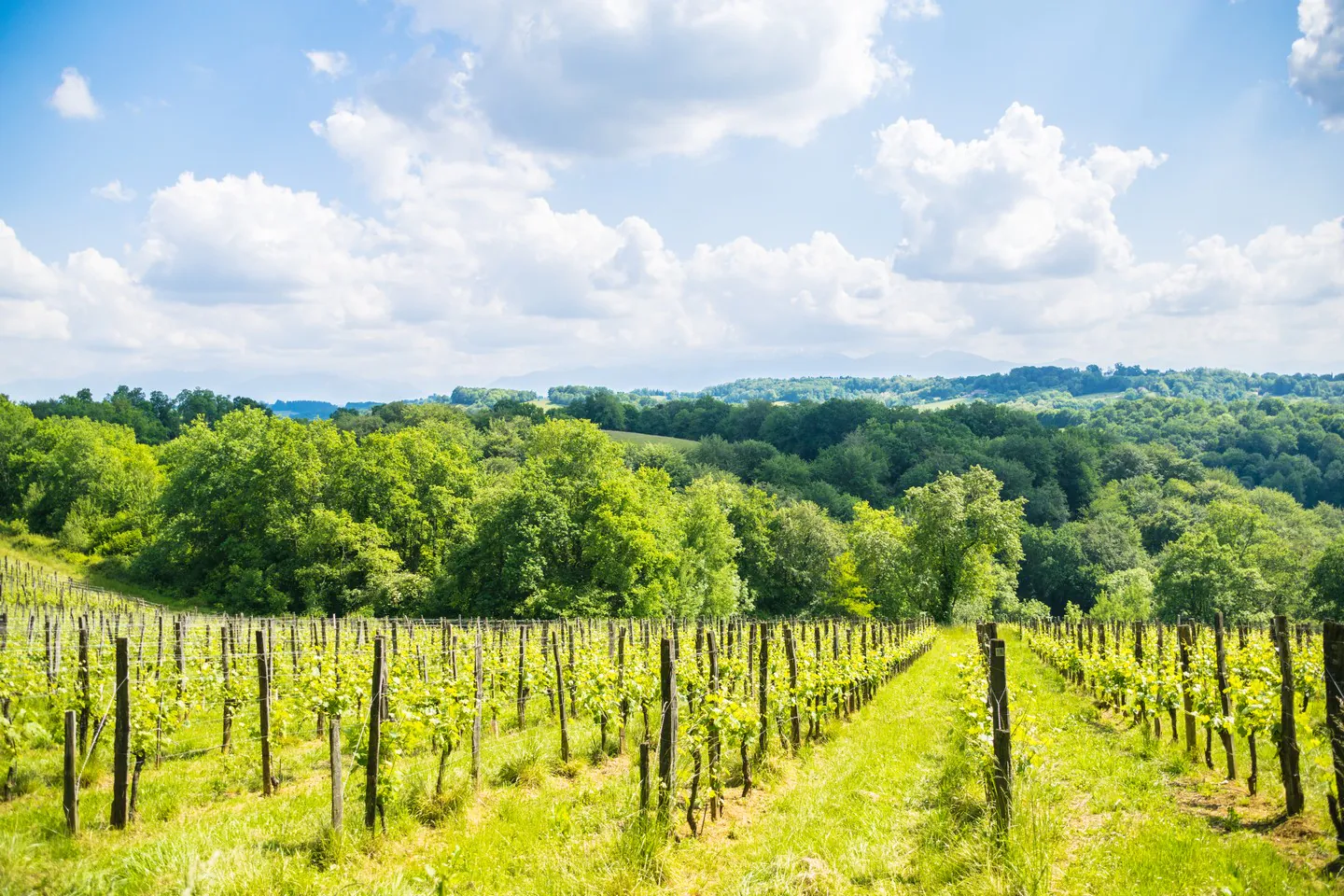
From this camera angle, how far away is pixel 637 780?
902 centimetres

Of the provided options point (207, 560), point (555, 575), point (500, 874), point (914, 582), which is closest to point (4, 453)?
point (207, 560)

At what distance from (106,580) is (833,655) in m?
52.2

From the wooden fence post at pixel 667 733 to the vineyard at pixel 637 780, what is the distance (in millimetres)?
24

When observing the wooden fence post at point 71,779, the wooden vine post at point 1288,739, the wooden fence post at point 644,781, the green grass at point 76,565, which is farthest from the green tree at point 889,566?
the wooden fence post at point 71,779

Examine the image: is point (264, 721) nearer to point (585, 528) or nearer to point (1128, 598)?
point (585, 528)

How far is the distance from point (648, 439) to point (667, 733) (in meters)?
104

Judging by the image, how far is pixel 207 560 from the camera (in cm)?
4628

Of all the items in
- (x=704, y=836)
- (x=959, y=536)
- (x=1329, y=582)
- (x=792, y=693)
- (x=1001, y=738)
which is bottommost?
(x=1329, y=582)

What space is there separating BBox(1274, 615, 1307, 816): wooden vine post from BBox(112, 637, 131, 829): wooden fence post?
39.7 feet

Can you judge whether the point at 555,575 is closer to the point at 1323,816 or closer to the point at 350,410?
the point at 1323,816

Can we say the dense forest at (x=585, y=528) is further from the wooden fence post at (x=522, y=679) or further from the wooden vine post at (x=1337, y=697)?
the wooden vine post at (x=1337, y=697)

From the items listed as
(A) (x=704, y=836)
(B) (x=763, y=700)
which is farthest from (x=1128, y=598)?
(A) (x=704, y=836)

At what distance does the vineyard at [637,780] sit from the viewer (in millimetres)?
6289

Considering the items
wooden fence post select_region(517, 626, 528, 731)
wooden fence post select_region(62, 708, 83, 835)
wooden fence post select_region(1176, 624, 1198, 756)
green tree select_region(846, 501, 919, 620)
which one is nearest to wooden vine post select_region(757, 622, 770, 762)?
wooden fence post select_region(517, 626, 528, 731)
